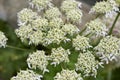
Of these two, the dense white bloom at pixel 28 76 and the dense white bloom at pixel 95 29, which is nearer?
the dense white bloom at pixel 28 76

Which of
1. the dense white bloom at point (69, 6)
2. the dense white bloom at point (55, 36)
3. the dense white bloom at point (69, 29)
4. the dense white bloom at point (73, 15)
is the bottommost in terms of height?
the dense white bloom at point (55, 36)

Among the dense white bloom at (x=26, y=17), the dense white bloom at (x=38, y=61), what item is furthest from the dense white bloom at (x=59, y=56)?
the dense white bloom at (x=26, y=17)

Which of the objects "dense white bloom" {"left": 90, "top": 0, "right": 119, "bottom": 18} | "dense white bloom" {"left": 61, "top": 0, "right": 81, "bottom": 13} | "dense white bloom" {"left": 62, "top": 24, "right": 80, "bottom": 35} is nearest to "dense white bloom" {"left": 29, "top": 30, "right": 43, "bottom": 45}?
"dense white bloom" {"left": 62, "top": 24, "right": 80, "bottom": 35}

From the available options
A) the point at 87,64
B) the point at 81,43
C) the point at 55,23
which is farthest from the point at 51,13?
the point at 87,64

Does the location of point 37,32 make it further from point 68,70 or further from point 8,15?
point 8,15

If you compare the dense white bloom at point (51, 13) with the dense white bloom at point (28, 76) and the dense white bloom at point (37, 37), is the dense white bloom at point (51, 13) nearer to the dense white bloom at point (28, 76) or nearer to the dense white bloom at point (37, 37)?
the dense white bloom at point (37, 37)

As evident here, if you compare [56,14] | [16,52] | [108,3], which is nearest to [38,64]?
[56,14]
